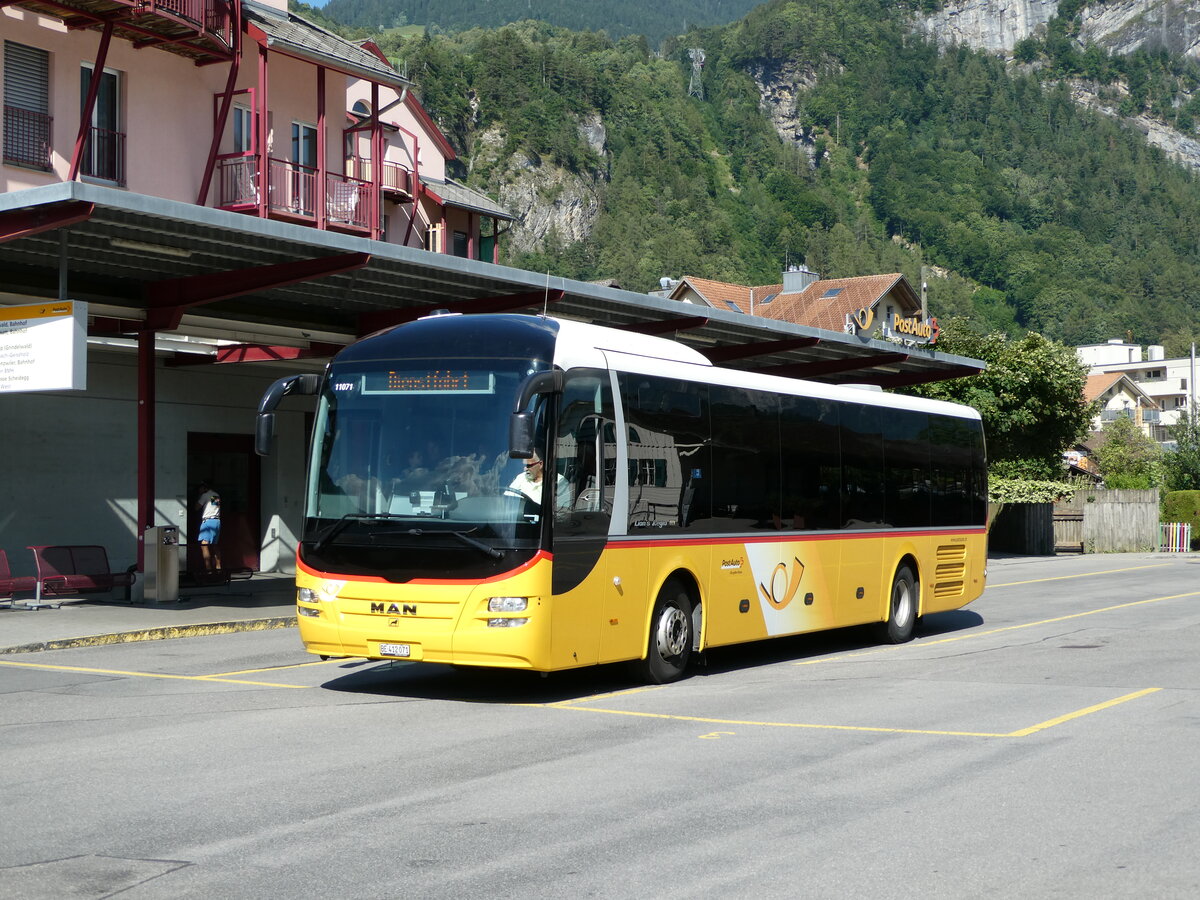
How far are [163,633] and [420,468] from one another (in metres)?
7.23

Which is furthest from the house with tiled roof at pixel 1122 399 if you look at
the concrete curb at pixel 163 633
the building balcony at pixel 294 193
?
the concrete curb at pixel 163 633

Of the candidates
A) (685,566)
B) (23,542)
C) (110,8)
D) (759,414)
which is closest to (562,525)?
(685,566)

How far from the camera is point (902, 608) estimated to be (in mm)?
17266

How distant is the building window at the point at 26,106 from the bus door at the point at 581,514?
Answer: 16.4 m

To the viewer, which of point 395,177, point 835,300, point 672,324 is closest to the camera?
point 672,324

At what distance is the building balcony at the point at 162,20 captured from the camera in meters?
23.8

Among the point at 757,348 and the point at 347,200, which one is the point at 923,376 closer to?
the point at 757,348

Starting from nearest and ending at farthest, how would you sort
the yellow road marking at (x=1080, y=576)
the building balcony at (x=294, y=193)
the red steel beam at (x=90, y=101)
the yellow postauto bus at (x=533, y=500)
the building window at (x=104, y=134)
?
1. the yellow postauto bus at (x=533, y=500)
2. the red steel beam at (x=90, y=101)
3. the building window at (x=104, y=134)
4. the building balcony at (x=294, y=193)
5. the yellow road marking at (x=1080, y=576)

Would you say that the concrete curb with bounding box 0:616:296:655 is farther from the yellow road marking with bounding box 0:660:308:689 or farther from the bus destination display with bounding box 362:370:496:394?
the bus destination display with bounding box 362:370:496:394

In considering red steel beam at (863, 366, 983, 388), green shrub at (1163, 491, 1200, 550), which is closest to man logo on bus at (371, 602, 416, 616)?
red steel beam at (863, 366, 983, 388)

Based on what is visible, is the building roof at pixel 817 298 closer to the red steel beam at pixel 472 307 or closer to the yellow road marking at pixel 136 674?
the red steel beam at pixel 472 307

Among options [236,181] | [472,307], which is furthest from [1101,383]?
[472,307]

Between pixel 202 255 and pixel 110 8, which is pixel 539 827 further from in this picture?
pixel 110 8

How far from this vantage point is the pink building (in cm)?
2427
